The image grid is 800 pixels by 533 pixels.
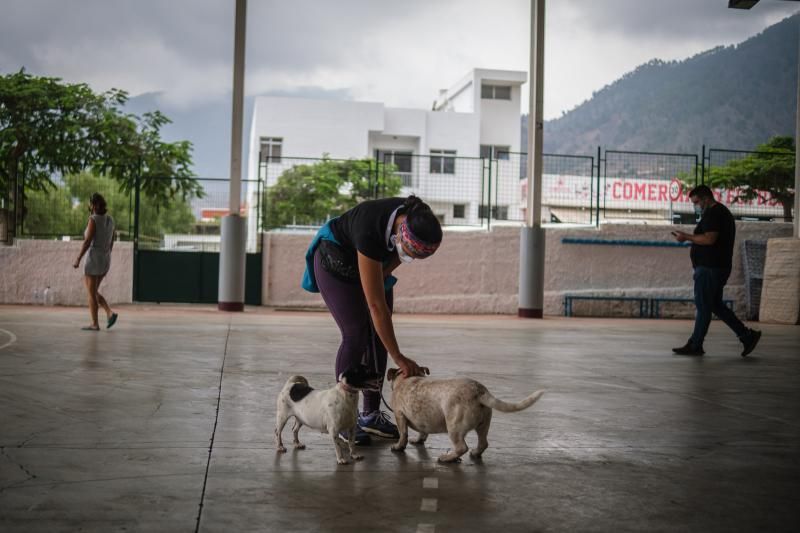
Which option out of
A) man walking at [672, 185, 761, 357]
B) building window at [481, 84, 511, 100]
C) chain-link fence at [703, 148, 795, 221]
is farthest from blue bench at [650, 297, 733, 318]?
building window at [481, 84, 511, 100]

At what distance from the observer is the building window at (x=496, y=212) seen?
2083 cm

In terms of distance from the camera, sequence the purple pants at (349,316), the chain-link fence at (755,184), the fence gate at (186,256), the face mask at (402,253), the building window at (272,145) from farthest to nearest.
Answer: the building window at (272,145) < the chain-link fence at (755,184) < the fence gate at (186,256) < the purple pants at (349,316) < the face mask at (402,253)

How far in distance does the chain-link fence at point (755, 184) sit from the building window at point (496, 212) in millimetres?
5143

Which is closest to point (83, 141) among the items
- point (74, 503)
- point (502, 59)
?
point (74, 503)

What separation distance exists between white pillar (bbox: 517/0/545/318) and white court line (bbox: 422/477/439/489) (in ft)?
48.5

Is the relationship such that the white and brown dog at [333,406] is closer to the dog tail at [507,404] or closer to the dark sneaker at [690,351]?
the dog tail at [507,404]

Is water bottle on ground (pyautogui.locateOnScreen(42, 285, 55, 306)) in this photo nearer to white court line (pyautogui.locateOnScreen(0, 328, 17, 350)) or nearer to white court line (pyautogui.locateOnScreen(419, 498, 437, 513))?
white court line (pyautogui.locateOnScreen(0, 328, 17, 350))

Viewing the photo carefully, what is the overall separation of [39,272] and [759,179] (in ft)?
57.6

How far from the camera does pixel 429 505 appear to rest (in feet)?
10.6

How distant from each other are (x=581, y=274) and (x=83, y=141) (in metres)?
15.2

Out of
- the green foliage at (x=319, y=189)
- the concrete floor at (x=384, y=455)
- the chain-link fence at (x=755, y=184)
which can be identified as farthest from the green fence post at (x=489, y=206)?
the concrete floor at (x=384, y=455)

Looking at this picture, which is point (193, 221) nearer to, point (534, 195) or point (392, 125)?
point (534, 195)

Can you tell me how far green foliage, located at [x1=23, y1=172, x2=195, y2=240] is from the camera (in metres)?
19.8

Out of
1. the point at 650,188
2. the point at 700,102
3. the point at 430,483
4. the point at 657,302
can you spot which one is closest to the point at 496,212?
the point at 650,188
